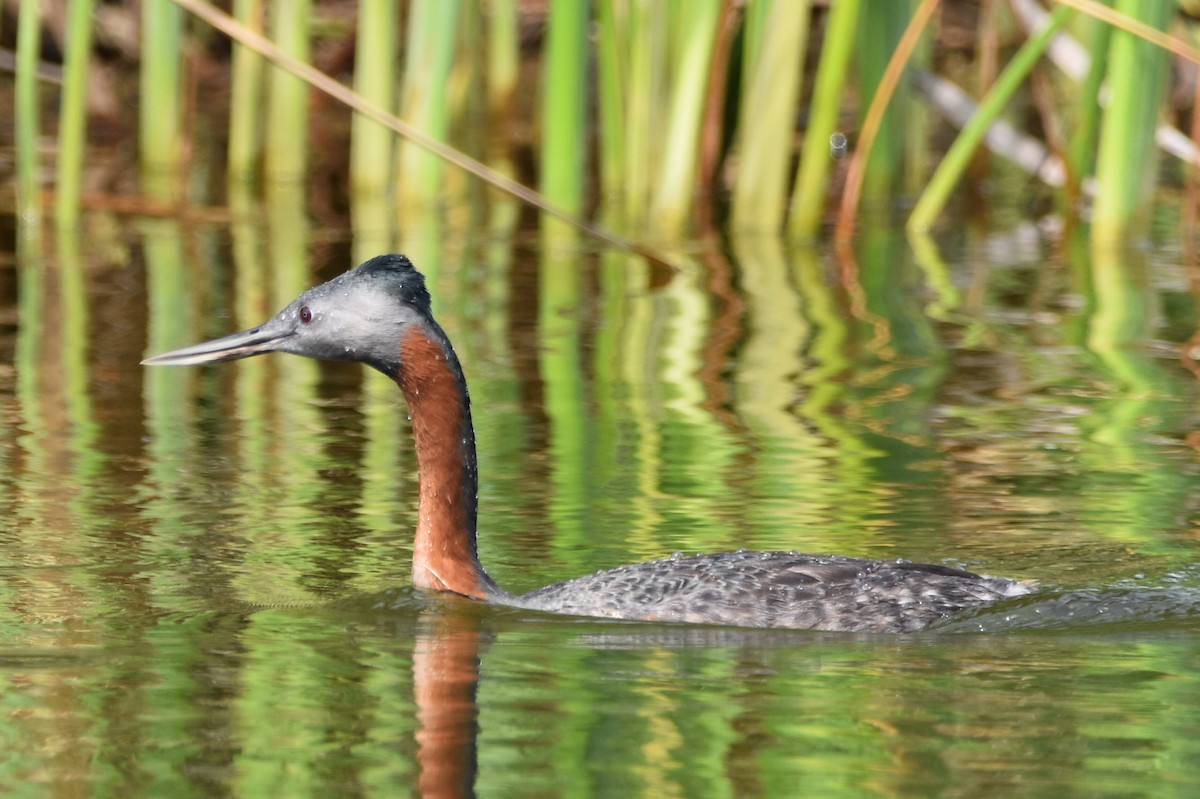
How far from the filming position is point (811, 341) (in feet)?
35.4

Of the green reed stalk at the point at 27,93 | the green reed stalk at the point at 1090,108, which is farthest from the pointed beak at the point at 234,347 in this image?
the green reed stalk at the point at 1090,108

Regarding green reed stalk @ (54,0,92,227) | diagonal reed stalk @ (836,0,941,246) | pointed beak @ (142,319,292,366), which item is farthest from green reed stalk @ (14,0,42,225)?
pointed beak @ (142,319,292,366)

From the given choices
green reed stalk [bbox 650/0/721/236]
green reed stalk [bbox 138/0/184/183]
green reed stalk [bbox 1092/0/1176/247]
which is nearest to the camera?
green reed stalk [bbox 1092/0/1176/247]

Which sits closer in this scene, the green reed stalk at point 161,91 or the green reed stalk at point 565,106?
the green reed stalk at point 565,106

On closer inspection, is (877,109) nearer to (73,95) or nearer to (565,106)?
(565,106)

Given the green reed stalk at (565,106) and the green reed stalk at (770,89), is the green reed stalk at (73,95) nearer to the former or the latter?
the green reed stalk at (565,106)

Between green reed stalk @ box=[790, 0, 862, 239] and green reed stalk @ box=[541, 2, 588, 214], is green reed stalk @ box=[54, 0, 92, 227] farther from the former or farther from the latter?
green reed stalk @ box=[790, 0, 862, 239]

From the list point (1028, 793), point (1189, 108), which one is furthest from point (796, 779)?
point (1189, 108)

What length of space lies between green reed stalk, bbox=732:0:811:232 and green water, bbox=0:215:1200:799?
0.57 metres

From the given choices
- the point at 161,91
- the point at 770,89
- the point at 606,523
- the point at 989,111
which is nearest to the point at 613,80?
the point at 770,89

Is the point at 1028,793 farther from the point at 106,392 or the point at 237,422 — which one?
the point at 106,392

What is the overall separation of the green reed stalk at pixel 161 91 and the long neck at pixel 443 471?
24.6 ft

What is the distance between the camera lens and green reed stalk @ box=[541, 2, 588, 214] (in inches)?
478

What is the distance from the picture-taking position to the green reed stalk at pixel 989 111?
10836mm
